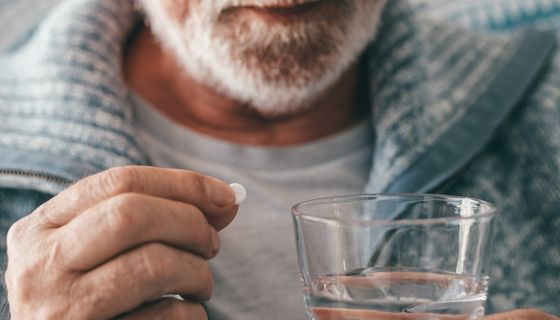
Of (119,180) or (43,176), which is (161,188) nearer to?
(119,180)

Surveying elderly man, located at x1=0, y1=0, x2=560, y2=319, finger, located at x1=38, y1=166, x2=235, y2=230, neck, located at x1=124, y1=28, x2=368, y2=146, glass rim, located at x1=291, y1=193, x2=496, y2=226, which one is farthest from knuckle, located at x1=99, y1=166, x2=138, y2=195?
neck, located at x1=124, y1=28, x2=368, y2=146

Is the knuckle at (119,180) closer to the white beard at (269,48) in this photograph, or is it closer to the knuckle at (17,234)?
the knuckle at (17,234)

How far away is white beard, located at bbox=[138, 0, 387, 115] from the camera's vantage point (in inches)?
28.2

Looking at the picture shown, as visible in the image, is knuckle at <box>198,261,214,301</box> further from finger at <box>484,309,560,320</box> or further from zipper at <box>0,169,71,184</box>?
zipper at <box>0,169,71,184</box>

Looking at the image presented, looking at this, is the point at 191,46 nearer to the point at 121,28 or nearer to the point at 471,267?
the point at 121,28

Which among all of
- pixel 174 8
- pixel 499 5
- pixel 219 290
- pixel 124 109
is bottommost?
pixel 219 290

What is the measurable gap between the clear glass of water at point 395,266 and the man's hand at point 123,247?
0.08m

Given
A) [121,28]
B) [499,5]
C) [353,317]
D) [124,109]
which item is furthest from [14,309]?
[499,5]

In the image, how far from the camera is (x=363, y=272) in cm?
39

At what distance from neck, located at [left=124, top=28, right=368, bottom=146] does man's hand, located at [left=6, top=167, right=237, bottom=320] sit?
45 centimetres

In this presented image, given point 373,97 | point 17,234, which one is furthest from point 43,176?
point 373,97

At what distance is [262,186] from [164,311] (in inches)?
16.7

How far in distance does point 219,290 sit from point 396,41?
0.41 m

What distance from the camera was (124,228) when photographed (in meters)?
0.41
